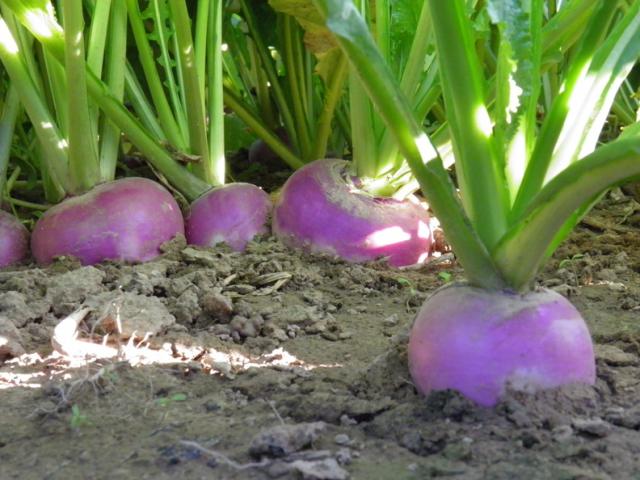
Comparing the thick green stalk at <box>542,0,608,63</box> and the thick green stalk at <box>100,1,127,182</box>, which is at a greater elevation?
the thick green stalk at <box>542,0,608,63</box>

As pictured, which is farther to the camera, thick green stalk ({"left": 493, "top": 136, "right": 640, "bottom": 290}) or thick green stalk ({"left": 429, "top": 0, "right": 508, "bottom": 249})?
thick green stalk ({"left": 429, "top": 0, "right": 508, "bottom": 249})

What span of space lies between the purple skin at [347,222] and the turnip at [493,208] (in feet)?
2.78

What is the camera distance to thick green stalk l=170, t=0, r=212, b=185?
209 cm

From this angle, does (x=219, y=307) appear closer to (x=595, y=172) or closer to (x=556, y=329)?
(x=556, y=329)

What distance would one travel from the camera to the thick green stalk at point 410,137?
94 centimetres

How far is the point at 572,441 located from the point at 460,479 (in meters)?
0.15

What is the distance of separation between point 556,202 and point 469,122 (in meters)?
0.17

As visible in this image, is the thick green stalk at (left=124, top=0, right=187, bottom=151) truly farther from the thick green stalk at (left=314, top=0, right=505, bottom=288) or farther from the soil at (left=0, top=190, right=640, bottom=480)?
the thick green stalk at (left=314, top=0, right=505, bottom=288)

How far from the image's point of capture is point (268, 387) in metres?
1.18

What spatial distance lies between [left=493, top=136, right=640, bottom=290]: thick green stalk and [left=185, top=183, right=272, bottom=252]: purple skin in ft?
3.66

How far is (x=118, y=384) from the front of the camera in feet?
3.90

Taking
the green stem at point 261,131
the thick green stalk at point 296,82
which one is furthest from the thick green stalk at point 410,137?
the thick green stalk at point 296,82

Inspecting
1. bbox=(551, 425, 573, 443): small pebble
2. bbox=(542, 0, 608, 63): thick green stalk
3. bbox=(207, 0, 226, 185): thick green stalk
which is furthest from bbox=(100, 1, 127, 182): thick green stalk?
bbox=(551, 425, 573, 443): small pebble

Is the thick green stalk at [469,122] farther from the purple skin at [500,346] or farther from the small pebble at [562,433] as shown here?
the small pebble at [562,433]
